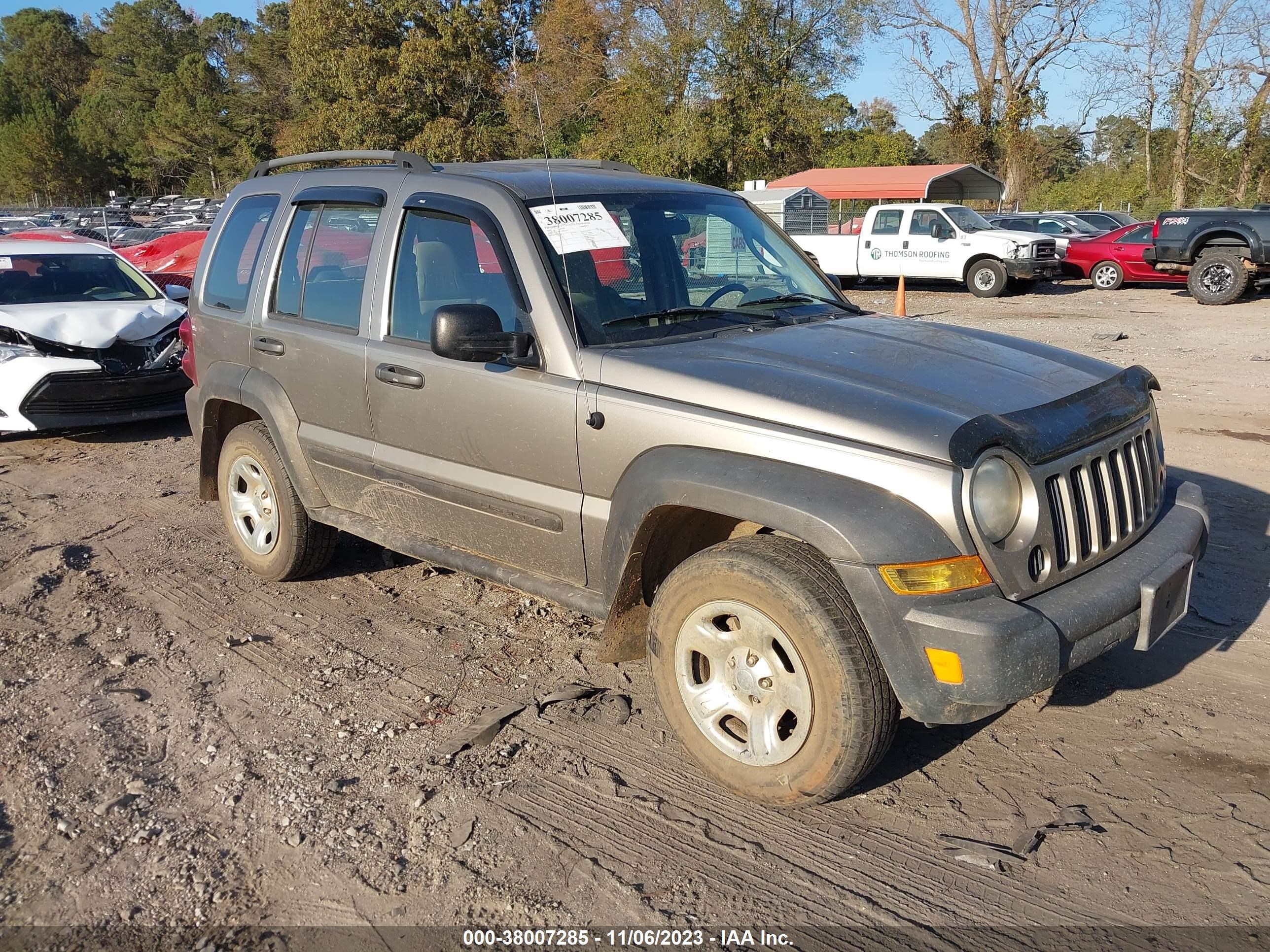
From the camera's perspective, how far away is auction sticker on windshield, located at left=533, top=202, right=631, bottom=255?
389 centimetres

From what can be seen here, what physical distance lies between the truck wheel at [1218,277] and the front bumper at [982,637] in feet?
55.6

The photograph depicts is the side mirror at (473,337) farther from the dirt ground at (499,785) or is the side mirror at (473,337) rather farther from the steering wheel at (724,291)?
the dirt ground at (499,785)

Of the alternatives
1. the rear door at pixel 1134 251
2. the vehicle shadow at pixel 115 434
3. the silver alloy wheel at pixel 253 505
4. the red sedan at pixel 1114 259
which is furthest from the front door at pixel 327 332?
the rear door at pixel 1134 251

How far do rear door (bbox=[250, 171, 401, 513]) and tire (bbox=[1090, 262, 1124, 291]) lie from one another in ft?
65.0

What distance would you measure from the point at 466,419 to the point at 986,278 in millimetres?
18330

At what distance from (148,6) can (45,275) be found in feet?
344

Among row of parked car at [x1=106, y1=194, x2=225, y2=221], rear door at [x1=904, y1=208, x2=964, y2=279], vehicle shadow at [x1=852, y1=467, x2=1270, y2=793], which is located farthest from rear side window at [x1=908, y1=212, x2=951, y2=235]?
row of parked car at [x1=106, y1=194, x2=225, y2=221]

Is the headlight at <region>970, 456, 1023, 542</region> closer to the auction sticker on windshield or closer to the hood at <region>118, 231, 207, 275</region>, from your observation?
the auction sticker on windshield

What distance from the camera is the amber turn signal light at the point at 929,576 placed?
2.87 metres

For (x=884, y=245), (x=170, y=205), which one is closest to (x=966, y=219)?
(x=884, y=245)

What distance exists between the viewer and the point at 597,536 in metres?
3.63

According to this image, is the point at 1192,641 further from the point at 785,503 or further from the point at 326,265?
the point at 326,265

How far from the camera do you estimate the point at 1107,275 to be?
2123cm

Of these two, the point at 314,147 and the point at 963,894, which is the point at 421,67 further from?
the point at 963,894
